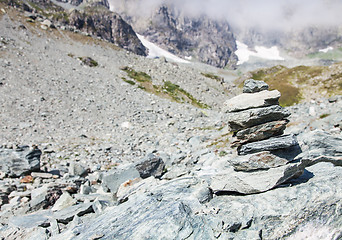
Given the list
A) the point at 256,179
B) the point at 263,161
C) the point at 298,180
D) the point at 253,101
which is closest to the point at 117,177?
the point at 256,179

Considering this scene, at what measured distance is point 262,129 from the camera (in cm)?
809

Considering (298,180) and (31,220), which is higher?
(298,180)

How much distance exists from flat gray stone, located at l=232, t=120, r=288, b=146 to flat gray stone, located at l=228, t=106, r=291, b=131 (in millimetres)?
215

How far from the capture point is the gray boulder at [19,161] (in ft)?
44.9

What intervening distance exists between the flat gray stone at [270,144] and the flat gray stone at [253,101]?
1.40m

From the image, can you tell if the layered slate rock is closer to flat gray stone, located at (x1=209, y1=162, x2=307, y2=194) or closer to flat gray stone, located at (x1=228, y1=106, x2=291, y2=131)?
flat gray stone, located at (x1=228, y1=106, x2=291, y2=131)

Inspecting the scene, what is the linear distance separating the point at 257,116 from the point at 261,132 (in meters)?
0.69

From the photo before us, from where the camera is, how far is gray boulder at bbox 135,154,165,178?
1329 centimetres

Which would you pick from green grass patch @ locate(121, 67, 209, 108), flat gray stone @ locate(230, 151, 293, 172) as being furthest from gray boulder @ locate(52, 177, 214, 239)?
green grass patch @ locate(121, 67, 209, 108)

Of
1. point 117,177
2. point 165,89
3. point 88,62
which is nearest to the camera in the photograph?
point 117,177

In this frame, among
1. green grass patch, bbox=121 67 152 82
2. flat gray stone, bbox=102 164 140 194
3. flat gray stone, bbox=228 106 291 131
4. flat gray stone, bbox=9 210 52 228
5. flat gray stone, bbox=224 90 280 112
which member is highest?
green grass patch, bbox=121 67 152 82

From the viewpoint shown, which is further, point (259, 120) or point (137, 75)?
point (137, 75)

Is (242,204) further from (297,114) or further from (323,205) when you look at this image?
(297,114)

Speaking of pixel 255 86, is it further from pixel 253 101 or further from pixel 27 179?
pixel 27 179
